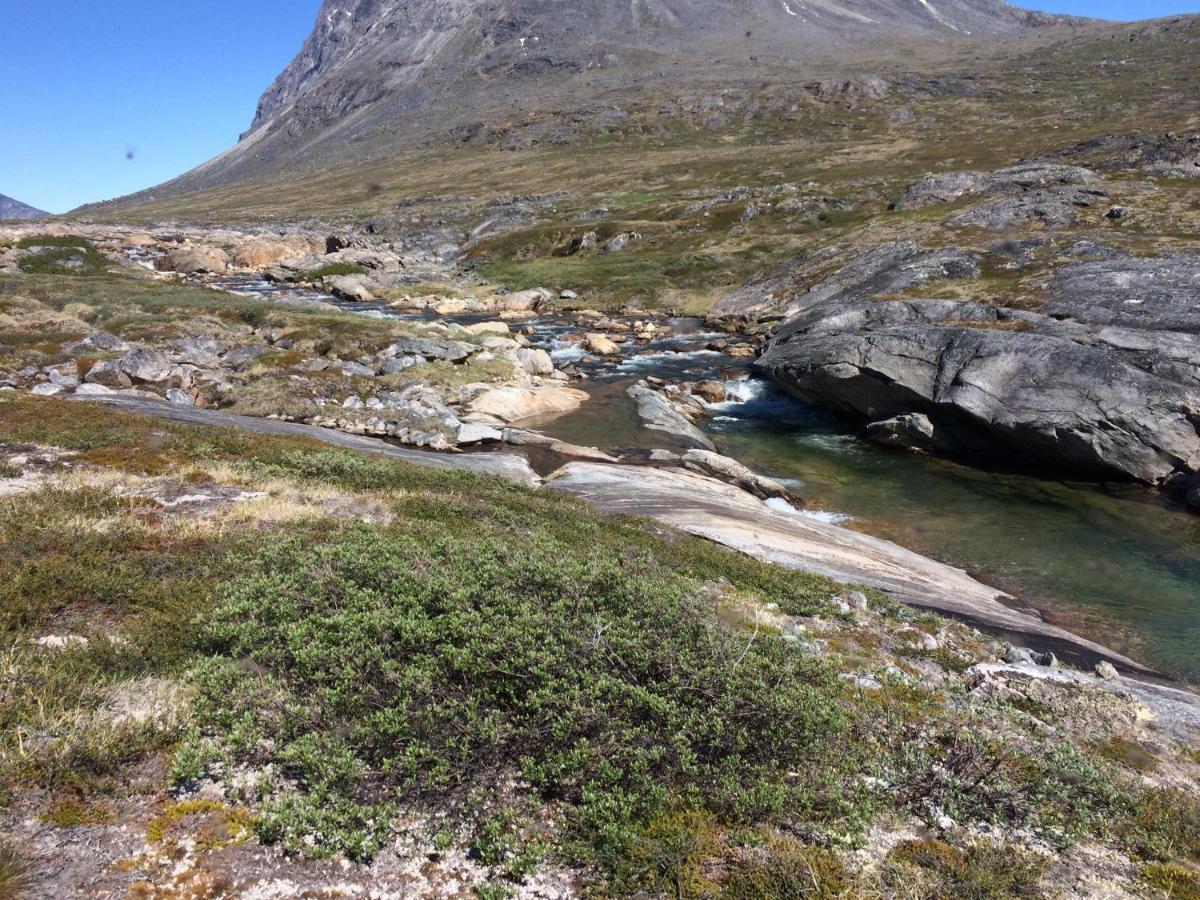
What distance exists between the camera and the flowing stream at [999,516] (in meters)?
17.7

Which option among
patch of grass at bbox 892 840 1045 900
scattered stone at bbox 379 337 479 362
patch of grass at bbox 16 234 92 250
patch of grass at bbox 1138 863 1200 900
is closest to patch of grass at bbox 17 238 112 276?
patch of grass at bbox 16 234 92 250

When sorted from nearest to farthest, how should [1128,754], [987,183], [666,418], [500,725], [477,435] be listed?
1. [500,725]
2. [1128,754]
3. [477,435]
4. [666,418]
5. [987,183]

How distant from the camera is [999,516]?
24.2 metres

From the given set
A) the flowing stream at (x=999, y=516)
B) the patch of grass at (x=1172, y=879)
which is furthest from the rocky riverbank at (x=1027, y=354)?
the patch of grass at (x=1172, y=879)

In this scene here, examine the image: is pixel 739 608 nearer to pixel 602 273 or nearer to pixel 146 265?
pixel 602 273

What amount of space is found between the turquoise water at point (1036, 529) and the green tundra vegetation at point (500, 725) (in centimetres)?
1135

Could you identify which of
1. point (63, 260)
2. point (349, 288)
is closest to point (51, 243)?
point (63, 260)

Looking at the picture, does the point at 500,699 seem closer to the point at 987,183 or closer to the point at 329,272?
the point at 329,272

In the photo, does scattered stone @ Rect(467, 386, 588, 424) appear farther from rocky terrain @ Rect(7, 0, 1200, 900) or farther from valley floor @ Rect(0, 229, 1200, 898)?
valley floor @ Rect(0, 229, 1200, 898)

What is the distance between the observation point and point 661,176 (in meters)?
146

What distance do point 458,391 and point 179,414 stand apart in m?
14.1

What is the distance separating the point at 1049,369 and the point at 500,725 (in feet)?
103

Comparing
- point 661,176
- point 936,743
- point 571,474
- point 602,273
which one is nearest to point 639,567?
point 936,743

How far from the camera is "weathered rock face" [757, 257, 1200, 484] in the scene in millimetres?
26344
